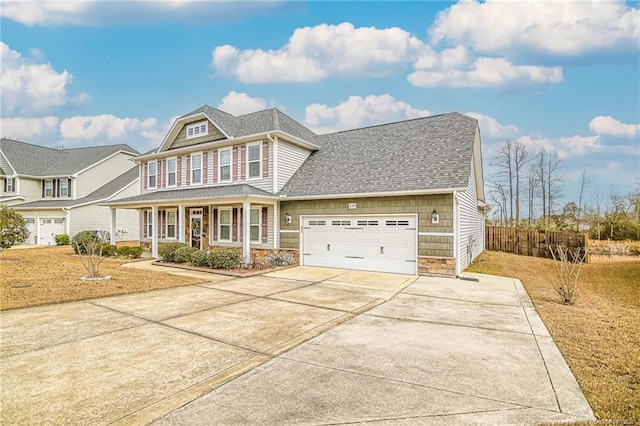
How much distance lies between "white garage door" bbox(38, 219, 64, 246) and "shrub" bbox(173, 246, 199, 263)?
15.5 m

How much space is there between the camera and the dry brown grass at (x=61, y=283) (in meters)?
7.84

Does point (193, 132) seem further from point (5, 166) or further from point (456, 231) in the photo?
point (5, 166)

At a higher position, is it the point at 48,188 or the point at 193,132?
the point at 193,132

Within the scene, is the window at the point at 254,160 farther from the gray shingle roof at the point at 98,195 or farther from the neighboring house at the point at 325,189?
the gray shingle roof at the point at 98,195

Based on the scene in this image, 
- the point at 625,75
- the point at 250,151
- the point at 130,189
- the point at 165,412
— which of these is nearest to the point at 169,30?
the point at 250,151

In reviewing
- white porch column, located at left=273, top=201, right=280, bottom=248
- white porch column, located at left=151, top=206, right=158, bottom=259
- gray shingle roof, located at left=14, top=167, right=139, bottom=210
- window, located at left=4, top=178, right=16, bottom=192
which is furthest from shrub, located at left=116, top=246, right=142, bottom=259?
window, located at left=4, top=178, right=16, bottom=192

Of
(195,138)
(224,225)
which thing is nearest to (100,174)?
(195,138)

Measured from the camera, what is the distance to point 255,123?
54.1 ft

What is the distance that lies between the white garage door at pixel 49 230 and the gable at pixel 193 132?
41.2 feet

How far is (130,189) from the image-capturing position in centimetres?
2561

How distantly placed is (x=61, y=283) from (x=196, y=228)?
25.0 ft

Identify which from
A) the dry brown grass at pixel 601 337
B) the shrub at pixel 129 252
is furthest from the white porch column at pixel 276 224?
the dry brown grass at pixel 601 337

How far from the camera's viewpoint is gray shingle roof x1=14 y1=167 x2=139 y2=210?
2438cm

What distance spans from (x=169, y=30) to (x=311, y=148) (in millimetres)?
9683
